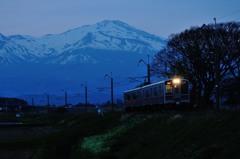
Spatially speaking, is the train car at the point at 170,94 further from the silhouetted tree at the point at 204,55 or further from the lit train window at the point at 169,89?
the silhouetted tree at the point at 204,55

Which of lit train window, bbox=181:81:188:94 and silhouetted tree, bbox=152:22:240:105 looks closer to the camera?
lit train window, bbox=181:81:188:94

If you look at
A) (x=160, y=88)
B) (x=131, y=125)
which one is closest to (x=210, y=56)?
(x=160, y=88)

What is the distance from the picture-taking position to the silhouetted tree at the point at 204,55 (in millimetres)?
62531

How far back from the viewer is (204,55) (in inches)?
2499

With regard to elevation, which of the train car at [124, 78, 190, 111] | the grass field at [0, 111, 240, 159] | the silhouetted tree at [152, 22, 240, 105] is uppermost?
the silhouetted tree at [152, 22, 240, 105]

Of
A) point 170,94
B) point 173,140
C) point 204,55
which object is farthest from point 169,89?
point 173,140

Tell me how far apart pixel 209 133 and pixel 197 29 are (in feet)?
145

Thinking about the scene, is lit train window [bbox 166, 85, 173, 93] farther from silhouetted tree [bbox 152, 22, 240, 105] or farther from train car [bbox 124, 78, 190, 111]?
silhouetted tree [bbox 152, 22, 240, 105]

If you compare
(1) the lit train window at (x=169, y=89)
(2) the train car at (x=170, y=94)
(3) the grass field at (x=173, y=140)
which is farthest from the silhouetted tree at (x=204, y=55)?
(3) the grass field at (x=173, y=140)

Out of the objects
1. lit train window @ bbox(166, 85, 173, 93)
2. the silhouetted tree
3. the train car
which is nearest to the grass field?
the train car

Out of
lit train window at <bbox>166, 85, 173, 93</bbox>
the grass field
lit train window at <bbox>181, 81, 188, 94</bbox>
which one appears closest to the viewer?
the grass field

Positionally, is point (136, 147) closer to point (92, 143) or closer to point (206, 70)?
point (92, 143)

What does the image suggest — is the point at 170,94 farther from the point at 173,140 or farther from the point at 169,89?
the point at 173,140

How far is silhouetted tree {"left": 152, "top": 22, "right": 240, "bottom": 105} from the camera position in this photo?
6253cm
